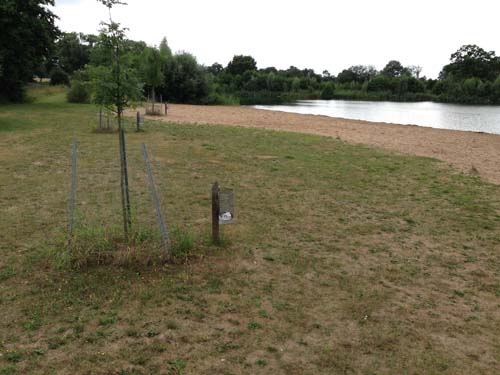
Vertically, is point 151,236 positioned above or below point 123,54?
below

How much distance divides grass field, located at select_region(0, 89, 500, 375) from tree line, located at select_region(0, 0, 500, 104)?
6.87ft

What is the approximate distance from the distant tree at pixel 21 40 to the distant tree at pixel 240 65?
3086 inches

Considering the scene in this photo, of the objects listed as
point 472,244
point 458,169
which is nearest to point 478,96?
point 458,169

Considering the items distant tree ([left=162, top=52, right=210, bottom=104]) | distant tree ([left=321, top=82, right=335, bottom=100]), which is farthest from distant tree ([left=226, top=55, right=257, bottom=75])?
distant tree ([left=162, top=52, right=210, bottom=104])

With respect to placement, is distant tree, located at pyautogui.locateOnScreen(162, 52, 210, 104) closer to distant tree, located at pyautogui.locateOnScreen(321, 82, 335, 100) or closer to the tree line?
the tree line

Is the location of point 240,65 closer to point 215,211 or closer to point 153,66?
point 153,66

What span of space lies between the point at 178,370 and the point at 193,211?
393 cm

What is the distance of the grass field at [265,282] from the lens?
3.45 meters

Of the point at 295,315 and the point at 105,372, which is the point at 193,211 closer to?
the point at 295,315

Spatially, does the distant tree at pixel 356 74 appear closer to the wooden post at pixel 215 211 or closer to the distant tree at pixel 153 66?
the distant tree at pixel 153 66

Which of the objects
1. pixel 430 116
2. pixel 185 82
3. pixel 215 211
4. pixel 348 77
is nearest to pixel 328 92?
pixel 348 77

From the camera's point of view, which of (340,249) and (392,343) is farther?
(340,249)

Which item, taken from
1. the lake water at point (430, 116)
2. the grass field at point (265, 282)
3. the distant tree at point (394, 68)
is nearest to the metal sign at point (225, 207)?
the grass field at point (265, 282)

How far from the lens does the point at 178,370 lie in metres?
3.21
